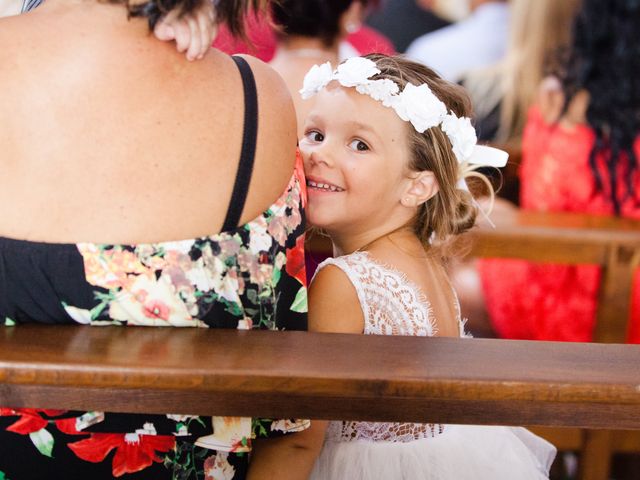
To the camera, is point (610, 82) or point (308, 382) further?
point (610, 82)

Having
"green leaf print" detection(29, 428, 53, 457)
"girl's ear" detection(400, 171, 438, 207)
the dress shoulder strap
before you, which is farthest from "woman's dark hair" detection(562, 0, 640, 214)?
"green leaf print" detection(29, 428, 53, 457)

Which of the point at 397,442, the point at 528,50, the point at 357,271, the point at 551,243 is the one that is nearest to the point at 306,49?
the point at 551,243

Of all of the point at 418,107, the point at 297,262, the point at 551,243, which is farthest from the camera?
the point at 551,243

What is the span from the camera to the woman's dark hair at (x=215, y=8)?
1121 millimetres

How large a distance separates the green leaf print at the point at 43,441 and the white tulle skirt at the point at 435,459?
0.48 metres

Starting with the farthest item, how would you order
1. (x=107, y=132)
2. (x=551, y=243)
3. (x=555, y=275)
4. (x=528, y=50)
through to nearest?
(x=528, y=50) < (x=555, y=275) < (x=551, y=243) < (x=107, y=132)

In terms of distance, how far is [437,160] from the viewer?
162 cm

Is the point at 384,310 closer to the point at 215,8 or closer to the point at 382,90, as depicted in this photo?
the point at 382,90

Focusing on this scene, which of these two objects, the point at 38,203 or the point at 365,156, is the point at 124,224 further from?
the point at 365,156

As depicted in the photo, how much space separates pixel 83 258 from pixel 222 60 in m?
0.32

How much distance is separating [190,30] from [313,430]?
0.59m

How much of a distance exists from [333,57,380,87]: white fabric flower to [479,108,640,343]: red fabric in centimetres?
143

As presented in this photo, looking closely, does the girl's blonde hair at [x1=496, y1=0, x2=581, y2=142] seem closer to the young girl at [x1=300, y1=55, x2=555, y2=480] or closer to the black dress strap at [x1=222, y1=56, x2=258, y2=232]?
the young girl at [x1=300, y1=55, x2=555, y2=480]

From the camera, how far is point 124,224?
1.11 meters
